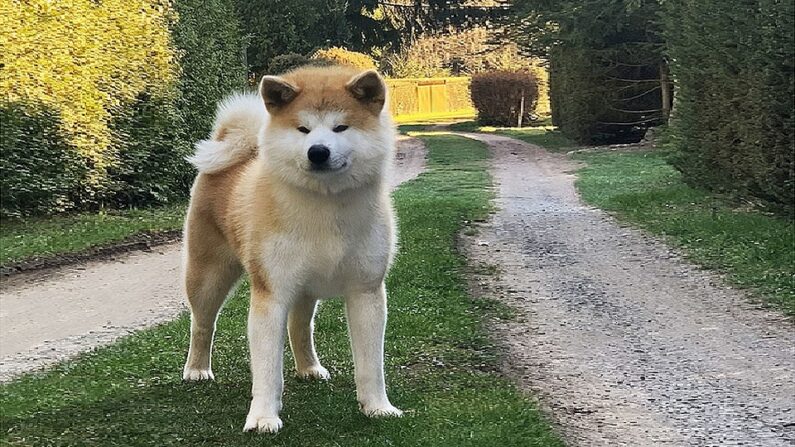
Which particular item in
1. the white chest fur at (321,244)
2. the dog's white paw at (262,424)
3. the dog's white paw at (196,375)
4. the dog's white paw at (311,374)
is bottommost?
the dog's white paw at (311,374)

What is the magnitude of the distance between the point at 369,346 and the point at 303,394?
0.76 meters

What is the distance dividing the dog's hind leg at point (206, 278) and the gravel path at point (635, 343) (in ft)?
5.97

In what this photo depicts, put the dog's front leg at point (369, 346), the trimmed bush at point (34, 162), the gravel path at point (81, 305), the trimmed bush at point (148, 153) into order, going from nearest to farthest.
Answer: the dog's front leg at point (369, 346) → the gravel path at point (81, 305) → the trimmed bush at point (34, 162) → the trimmed bush at point (148, 153)

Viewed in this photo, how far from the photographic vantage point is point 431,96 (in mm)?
53938

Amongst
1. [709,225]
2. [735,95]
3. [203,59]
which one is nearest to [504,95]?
[203,59]

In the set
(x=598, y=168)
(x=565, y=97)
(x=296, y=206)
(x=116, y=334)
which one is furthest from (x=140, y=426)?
(x=565, y=97)

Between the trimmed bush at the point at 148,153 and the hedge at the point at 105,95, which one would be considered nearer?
the hedge at the point at 105,95

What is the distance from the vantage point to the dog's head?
14.7ft

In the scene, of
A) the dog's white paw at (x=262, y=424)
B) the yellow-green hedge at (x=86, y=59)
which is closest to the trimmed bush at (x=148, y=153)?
the yellow-green hedge at (x=86, y=59)

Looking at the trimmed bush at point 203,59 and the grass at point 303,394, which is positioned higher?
the trimmed bush at point 203,59

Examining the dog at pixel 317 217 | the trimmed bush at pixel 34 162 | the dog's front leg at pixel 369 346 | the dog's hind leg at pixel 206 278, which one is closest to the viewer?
the dog at pixel 317 217

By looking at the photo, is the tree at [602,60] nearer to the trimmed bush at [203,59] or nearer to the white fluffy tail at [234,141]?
the trimmed bush at [203,59]

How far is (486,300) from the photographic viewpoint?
836cm

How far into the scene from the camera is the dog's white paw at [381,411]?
4.93 m
